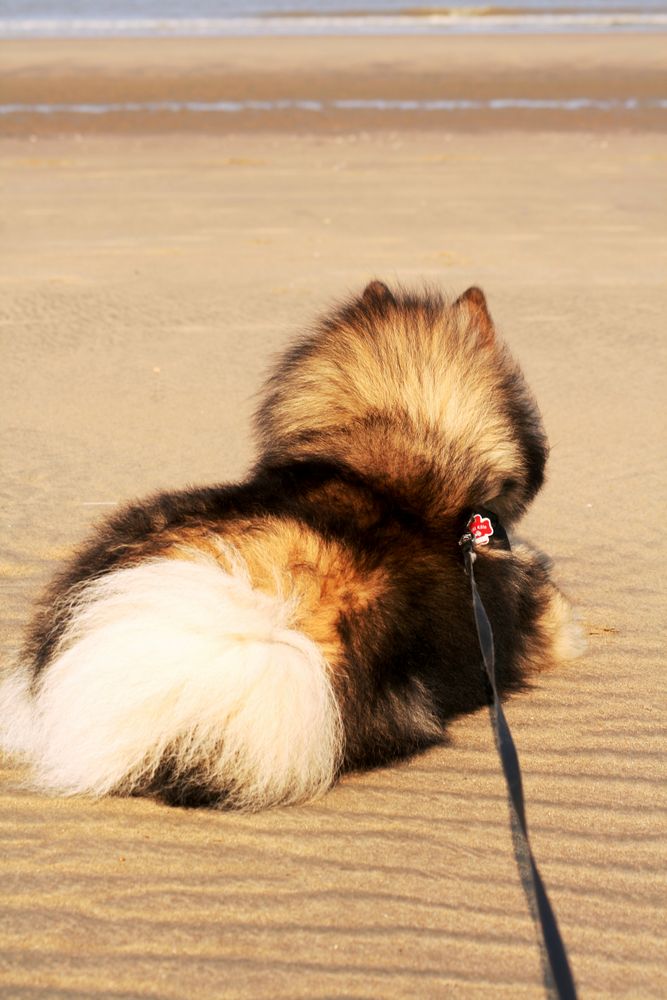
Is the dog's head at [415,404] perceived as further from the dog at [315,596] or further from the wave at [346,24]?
the wave at [346,24]

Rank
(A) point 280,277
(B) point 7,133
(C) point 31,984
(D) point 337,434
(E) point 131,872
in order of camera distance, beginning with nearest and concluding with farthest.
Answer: (C) point 31,984, (E) point 131,872, (D) point 337,434, (A) point 280,277, (B) point 7,133

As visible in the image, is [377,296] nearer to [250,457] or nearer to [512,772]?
[512,772]

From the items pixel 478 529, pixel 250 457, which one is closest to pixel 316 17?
pixel 250 457

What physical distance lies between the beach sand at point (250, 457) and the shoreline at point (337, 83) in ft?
6.07

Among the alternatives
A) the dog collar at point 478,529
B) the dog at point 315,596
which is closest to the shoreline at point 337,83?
the dog at point 315,596

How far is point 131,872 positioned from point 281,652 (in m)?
0.57

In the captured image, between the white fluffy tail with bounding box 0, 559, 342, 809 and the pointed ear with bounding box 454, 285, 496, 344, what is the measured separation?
4.01 feet

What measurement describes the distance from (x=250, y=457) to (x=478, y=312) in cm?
208

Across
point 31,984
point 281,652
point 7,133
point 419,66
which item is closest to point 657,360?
point 281,652

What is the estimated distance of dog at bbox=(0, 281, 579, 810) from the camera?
2.61 metres

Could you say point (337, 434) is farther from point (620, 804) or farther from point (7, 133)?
point (7, 133)

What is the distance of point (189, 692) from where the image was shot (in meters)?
2.57

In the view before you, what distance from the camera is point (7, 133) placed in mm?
14289

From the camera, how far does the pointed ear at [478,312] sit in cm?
355
